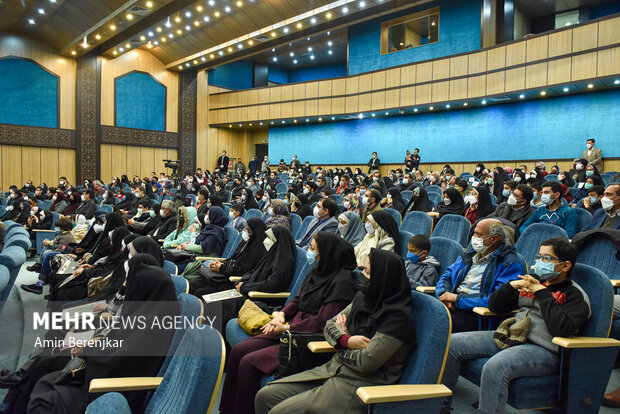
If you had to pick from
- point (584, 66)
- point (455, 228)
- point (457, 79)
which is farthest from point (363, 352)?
point (457, 79)

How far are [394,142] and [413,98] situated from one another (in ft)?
7.18

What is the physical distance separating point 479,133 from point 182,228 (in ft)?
35.1

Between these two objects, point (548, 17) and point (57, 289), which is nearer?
point (57, 289)

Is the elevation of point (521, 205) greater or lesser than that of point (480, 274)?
greater

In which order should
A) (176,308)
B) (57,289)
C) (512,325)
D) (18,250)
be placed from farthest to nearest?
(57,289), (18,250), (512,325), (176,308)

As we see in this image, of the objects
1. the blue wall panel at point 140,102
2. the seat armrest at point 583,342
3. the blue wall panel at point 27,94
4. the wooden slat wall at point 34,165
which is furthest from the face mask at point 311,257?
the blue wall panel at point 140,102

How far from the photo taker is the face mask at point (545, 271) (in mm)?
2308

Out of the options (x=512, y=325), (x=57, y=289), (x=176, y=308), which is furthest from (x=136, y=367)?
(x=57, y=289)

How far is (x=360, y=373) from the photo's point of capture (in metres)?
2.07

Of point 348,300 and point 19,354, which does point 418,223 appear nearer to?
point 348,300

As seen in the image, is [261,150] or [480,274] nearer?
[480,274]

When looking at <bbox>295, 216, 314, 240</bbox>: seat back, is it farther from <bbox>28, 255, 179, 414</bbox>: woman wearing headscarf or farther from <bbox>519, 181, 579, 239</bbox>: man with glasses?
<bbox>28, 255, 179, 414</bbox>: woman wearing headscarf

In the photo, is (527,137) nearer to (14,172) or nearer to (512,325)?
(512,325)

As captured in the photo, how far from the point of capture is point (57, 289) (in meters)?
4.27
